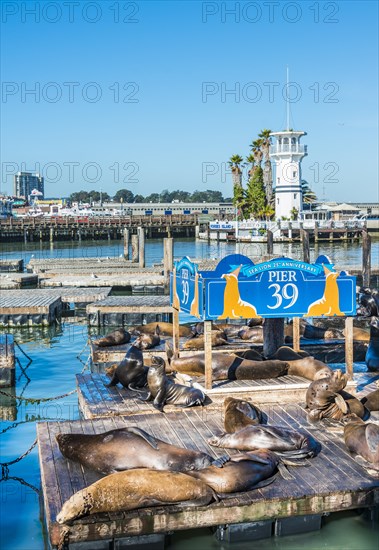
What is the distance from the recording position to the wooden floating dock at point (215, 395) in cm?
897

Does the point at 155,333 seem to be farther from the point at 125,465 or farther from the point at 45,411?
the point at 125,465

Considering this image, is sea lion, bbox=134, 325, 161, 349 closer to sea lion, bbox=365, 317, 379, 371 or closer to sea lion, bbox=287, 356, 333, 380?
sea lion, bbox=287, 356, 333, 380

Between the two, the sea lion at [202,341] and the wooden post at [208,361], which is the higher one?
the wooden post at [208,361]

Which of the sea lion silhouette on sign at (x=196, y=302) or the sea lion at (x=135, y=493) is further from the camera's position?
the sea lion silhouette on sign at (x=196, y=302)

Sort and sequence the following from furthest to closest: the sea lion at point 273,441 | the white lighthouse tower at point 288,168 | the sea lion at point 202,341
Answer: the white lighthouse tower at point 288,168 < the sea lion at point 202,341 < the sea lion at point 273,441

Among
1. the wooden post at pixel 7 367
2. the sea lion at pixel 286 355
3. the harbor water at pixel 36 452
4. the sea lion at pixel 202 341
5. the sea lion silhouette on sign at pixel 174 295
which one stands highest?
the sea lion silhouette on sign at pixel 174 295

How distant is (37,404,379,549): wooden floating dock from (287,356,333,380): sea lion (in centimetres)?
173

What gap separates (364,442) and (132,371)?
3.63m

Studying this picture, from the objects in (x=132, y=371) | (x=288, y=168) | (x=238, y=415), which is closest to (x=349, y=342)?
(x=238, y=415)

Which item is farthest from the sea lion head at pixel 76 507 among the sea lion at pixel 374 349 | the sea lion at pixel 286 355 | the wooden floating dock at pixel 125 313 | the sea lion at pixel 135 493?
the wooden floating dock at pixel 125 313

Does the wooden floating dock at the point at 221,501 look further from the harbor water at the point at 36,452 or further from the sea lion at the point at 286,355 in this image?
the sea lion at the point at 286,355

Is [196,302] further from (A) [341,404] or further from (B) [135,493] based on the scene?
(B) [135,493]

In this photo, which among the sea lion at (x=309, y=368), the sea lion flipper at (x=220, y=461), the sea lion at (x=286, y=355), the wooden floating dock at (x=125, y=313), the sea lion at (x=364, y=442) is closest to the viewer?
the sea lion flipper at (x=220, y=461)

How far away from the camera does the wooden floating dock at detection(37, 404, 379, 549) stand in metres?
5.93
